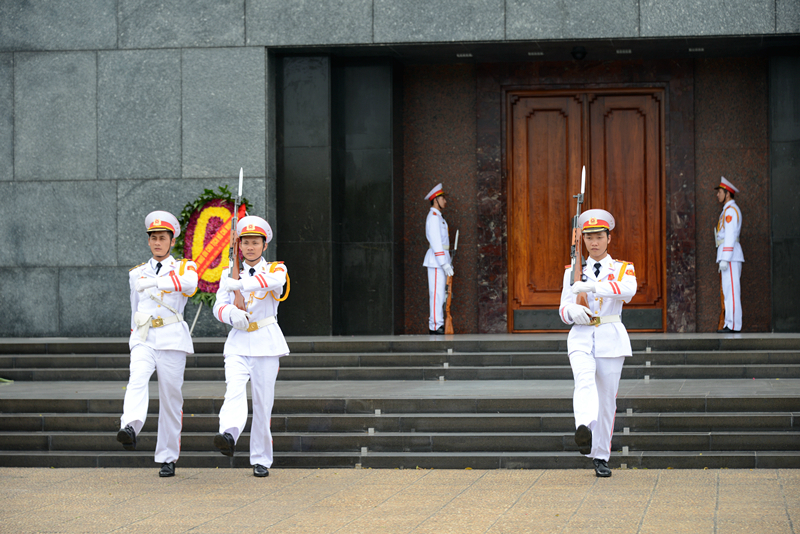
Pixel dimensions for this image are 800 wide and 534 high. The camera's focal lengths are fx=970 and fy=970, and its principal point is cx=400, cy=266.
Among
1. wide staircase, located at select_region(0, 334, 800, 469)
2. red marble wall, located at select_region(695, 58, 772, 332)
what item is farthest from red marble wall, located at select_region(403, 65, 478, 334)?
wide staircase, located at select_region(0, 334, 800, 469)

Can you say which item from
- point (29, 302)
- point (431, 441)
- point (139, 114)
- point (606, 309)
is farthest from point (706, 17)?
point (29, 302)

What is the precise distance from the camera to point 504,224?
1562 cm

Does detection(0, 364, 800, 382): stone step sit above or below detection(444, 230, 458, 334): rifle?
below

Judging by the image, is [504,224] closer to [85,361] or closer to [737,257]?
[737,257]

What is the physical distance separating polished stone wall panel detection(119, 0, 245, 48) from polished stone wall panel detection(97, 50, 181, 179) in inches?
7.7

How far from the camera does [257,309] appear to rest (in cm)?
773

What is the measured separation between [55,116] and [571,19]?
7878mm

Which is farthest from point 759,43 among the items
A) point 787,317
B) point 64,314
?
point 64,314

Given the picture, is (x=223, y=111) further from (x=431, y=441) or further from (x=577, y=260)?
(x=577, y=260)

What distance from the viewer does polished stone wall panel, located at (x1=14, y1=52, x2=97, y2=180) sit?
1474cm

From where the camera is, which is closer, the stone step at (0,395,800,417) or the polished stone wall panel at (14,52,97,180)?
the stone step at (0,395,800,417)

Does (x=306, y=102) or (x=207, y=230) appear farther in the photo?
(x=306, y=102)

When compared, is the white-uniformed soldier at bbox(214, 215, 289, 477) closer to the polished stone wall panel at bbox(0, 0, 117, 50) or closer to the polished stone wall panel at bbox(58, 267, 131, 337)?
the polished stone wall panel at bbox(58, 267, 131, 337)

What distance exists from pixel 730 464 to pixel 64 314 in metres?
A: 10.4
